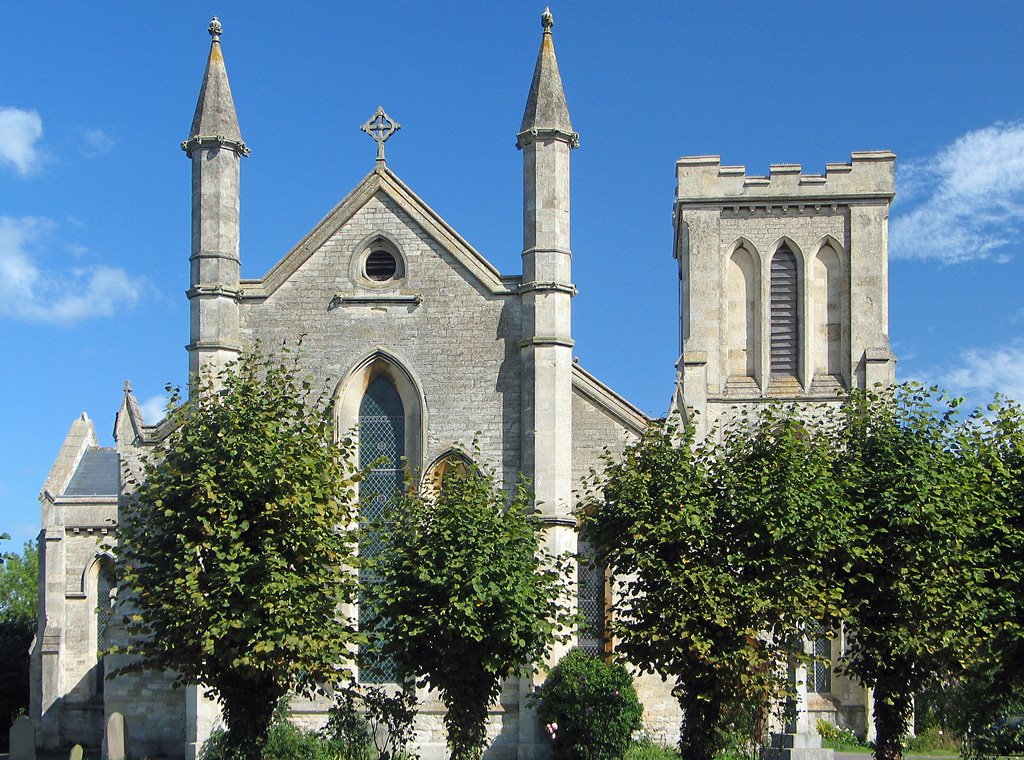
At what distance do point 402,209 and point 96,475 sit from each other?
67.6ft

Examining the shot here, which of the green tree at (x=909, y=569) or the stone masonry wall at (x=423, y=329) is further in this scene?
the stone masonry wall at (x=423, y=329)

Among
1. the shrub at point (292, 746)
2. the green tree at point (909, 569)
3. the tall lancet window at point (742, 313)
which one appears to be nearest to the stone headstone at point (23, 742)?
the shrub at point (292, 746)

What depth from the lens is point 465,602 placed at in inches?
1034

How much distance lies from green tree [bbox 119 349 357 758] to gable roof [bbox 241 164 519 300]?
20.5 feet

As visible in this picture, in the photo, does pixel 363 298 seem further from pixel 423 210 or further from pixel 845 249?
pixel 845 249

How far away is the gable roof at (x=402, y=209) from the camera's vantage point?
33.3 meters

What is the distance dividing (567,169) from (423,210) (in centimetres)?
361

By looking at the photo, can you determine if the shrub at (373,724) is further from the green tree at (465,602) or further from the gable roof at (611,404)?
the gable roof at (611,404)

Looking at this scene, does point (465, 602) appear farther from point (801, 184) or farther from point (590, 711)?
point (801, 184)

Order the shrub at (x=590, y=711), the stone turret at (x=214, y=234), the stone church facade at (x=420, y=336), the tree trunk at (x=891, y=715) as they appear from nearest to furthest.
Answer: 1. the tree trunk at (x=891, y=715)
2. the shrub at (x=590, y=711)
3. the stone church facade at (x=420, y=336)
4. the stone turret at (x=214, y=234)

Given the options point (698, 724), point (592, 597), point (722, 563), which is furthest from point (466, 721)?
point (592, 597)

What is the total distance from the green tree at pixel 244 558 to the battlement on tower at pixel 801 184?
23197 millimetres

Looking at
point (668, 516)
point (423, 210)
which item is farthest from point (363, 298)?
point (668, 516)

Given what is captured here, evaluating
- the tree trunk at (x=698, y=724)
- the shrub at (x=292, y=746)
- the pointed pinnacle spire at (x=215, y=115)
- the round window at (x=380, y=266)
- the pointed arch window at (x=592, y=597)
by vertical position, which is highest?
the pointed pinnacle spire at (x=215, y=115)
